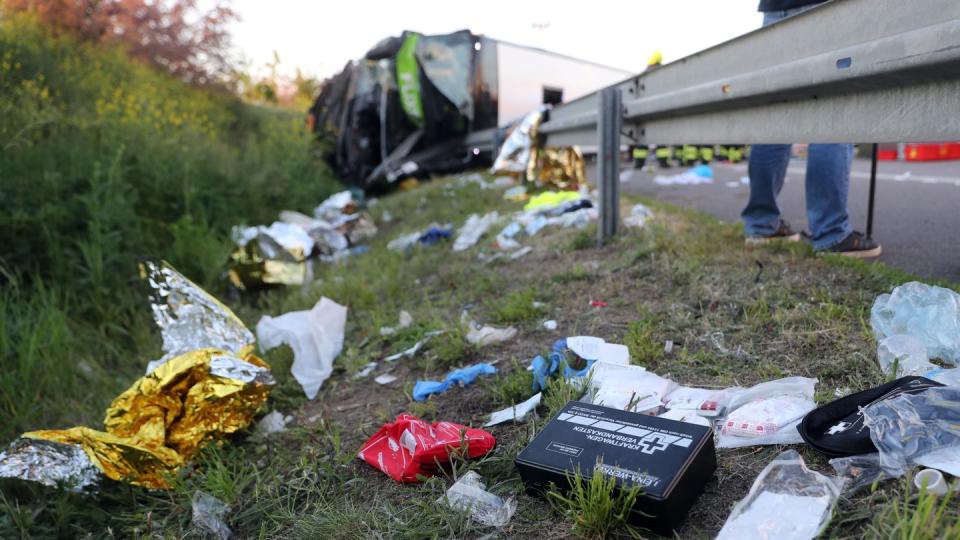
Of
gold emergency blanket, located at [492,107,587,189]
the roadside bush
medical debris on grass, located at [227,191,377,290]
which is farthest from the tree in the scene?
gold emergency blanket, located at [492,107,587,189]

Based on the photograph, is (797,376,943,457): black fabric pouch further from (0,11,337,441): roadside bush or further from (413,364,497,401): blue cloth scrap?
(0,11,337,441): roadside bush

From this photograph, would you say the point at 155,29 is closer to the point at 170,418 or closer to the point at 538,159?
the point at 538,159

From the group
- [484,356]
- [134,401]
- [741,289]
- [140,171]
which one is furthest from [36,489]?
[140,171]

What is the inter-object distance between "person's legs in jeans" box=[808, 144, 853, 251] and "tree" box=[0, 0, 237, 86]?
991cm

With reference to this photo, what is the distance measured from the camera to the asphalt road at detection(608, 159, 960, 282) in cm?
309

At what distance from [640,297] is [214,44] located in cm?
1156

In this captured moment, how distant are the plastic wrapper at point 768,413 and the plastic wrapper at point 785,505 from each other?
0.16 m

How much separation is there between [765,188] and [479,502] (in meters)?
2.53

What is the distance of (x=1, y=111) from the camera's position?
5148 millimetres

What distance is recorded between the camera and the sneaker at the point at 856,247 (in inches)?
120

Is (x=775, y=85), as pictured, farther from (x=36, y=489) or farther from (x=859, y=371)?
(x=36, y=489)

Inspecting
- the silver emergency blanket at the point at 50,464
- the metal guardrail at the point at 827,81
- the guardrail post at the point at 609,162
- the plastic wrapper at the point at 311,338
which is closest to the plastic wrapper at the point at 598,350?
the metal guardrail at the point at 827,81

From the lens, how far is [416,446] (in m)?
1.71

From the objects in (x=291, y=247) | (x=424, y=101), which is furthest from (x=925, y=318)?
(x=424, y=101)
